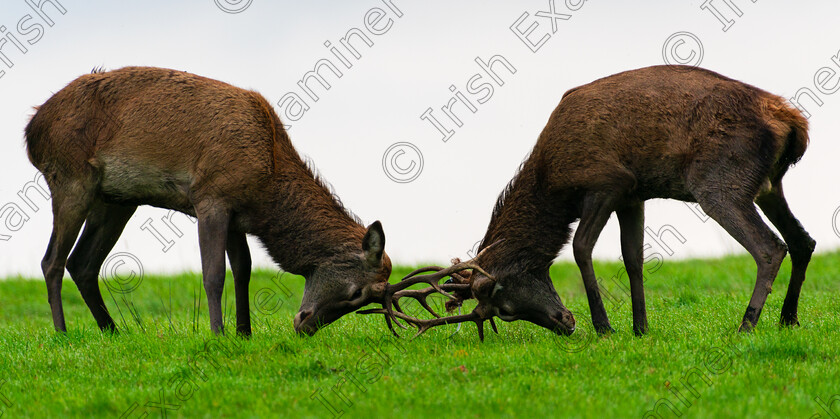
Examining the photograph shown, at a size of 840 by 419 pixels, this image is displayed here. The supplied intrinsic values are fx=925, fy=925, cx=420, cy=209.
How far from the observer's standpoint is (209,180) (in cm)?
860

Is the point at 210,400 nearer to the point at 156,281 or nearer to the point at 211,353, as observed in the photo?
the point at 211,353

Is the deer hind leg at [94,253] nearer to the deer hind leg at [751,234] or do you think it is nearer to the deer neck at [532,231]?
the deer neck at [532,231]

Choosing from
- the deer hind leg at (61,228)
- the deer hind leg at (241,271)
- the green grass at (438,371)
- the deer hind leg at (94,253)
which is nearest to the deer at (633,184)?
the green grass at (438,371)

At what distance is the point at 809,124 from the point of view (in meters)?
8.28

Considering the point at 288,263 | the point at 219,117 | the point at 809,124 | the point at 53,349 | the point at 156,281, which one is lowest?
the point at 156,281

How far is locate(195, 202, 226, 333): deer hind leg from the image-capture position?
28.1 ft

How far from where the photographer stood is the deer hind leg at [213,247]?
8555 millimetres

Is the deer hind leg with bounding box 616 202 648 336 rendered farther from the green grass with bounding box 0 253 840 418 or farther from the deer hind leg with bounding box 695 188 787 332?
the deer hind leg with bounding box 695 188 787 332

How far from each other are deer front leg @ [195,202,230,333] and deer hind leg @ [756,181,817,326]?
501cm

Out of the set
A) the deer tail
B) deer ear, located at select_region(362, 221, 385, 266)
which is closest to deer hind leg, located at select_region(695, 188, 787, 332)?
the deer tail

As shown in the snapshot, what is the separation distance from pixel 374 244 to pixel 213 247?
152 cm

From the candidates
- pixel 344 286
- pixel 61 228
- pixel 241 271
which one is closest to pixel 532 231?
pixel 344 286

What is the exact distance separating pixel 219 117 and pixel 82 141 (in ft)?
4.53

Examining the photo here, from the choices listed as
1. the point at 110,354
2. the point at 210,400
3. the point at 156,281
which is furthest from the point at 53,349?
the point at 156,281
